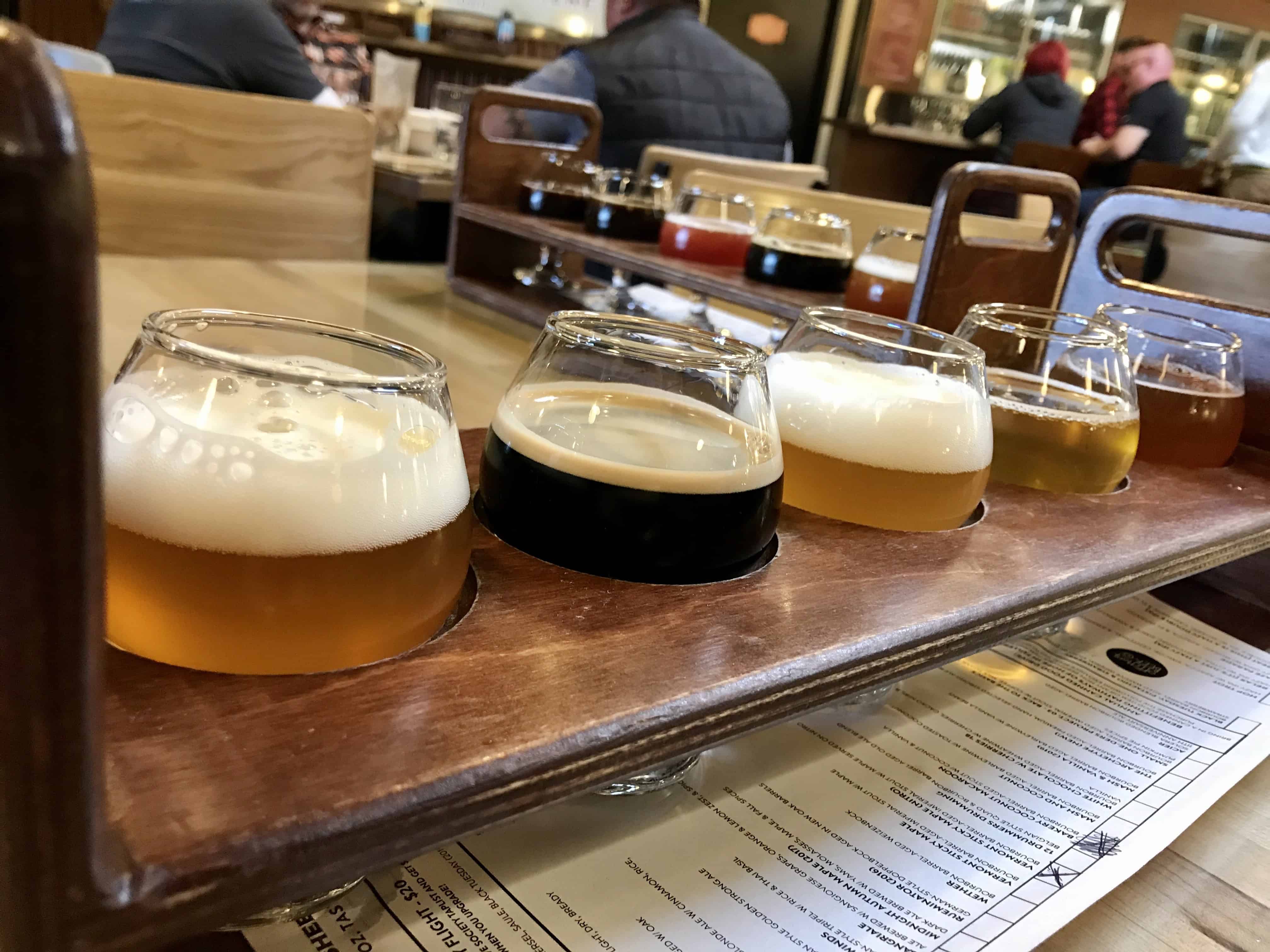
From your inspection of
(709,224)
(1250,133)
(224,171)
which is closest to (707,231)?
(709,224)

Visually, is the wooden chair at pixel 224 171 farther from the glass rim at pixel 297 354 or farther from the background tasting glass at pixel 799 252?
the glass rim at pixel 297 354

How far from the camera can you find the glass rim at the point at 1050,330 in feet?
2.50

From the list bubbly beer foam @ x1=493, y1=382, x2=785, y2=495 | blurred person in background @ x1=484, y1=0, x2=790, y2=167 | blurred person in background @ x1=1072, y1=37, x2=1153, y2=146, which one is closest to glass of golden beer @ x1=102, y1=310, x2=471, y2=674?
bubbly beer foam @ x1=493, y1=382, x2=785, y2=495

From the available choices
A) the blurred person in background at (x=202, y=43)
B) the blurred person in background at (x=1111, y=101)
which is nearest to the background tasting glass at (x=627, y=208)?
the blurred person in background at (x=202, y=43)

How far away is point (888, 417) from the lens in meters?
0.61

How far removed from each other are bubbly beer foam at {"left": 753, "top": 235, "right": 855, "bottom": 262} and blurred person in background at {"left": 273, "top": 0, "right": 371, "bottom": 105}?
2.11 metres

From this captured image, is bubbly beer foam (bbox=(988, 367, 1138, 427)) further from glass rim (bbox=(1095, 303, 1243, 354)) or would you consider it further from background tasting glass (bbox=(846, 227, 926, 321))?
background tasting glass (bbox=(846, 227, 926, 321))

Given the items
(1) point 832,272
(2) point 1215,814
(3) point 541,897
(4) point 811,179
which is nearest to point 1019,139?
(4) point 811,179

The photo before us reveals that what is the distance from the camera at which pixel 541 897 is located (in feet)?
1.64

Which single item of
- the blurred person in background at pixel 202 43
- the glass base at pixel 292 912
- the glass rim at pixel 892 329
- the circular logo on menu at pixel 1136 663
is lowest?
the circular logo on menu at pixel 1136 663

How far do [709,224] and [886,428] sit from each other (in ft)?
3.09

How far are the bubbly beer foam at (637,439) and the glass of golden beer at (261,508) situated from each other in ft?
0.36

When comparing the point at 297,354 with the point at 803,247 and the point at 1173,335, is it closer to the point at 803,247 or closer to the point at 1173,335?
the point at 1173,335

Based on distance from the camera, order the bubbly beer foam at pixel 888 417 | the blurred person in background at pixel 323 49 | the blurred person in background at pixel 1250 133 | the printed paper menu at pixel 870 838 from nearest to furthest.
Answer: the printed paper menu at pixel 870 838 → the bubbly beer foam at pixel 888 417 → the blurred person in background at pixel 323 49 → the blurred person in background at pixel 1250 133
